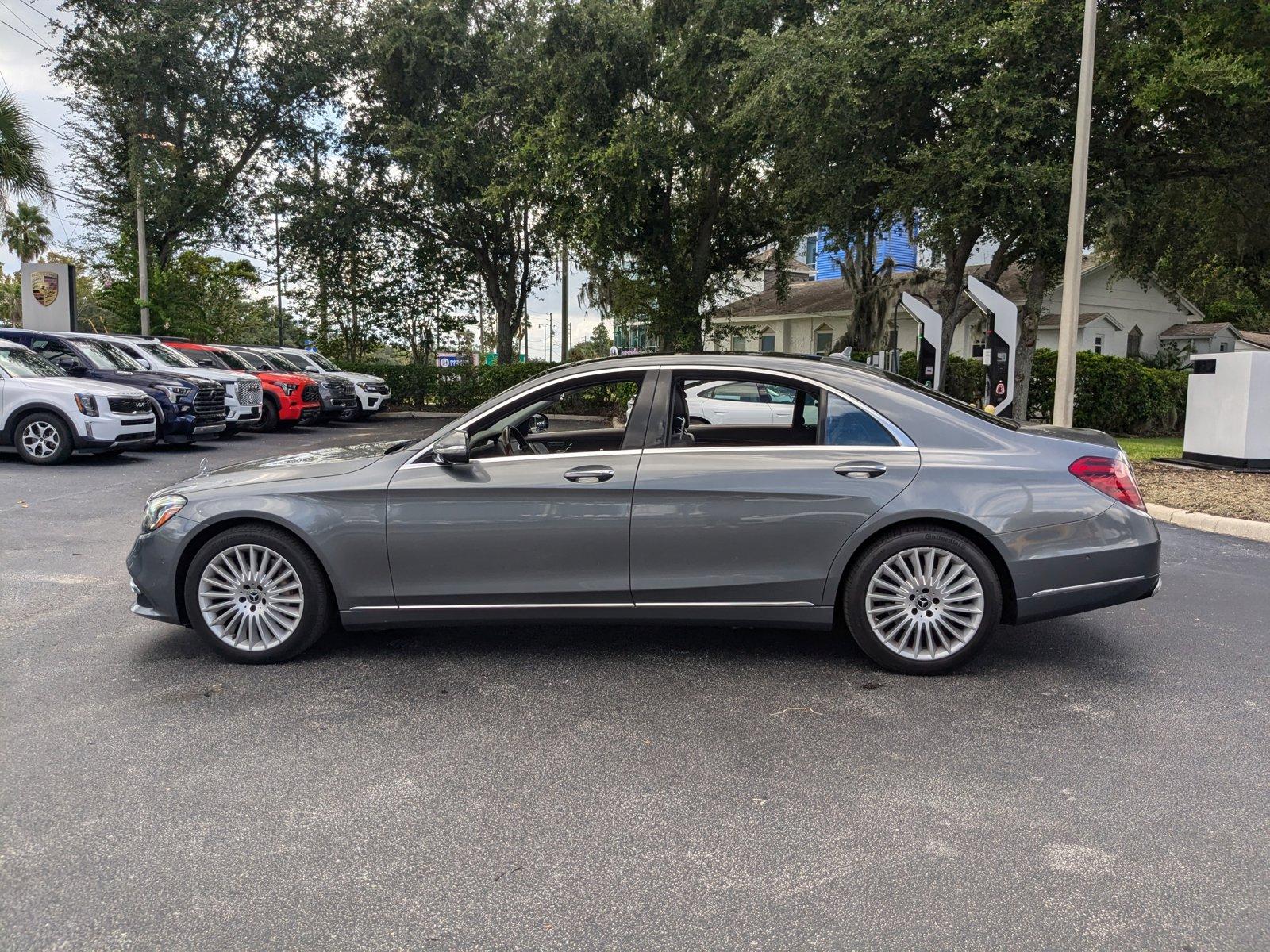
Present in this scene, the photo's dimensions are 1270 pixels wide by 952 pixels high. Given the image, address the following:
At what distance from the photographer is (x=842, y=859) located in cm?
297

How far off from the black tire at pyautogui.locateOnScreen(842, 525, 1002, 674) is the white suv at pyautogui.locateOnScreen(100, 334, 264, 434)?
14350 millimetres

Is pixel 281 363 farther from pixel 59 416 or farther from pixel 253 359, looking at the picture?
pixel 59 416

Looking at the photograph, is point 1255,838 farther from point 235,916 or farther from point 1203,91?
point 1203,91

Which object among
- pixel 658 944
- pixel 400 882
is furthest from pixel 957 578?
pixel 400 882

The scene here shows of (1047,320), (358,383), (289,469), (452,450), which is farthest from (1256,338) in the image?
(289,469)

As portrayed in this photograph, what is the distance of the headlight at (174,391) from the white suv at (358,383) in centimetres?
803

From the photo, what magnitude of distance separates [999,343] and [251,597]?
12257mm

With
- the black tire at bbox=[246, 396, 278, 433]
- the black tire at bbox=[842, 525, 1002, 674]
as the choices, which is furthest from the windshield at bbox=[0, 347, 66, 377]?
the black tire at bbox=[842, 525, 1002, 674]

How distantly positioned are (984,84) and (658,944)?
16661 millimetres

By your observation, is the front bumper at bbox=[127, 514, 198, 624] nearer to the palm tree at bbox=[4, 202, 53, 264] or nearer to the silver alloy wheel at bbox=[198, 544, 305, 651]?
the silver alloy wheel at bbox=[198, 544, 305, 651]

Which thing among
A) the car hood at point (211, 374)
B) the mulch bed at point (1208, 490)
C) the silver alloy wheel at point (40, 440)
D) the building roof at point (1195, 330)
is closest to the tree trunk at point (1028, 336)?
the mulch bed at point (1208, 490)

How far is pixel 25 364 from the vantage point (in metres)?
13.3

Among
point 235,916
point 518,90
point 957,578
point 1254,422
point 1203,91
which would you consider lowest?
point 235,916

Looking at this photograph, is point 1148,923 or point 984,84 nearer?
point 1148,923
